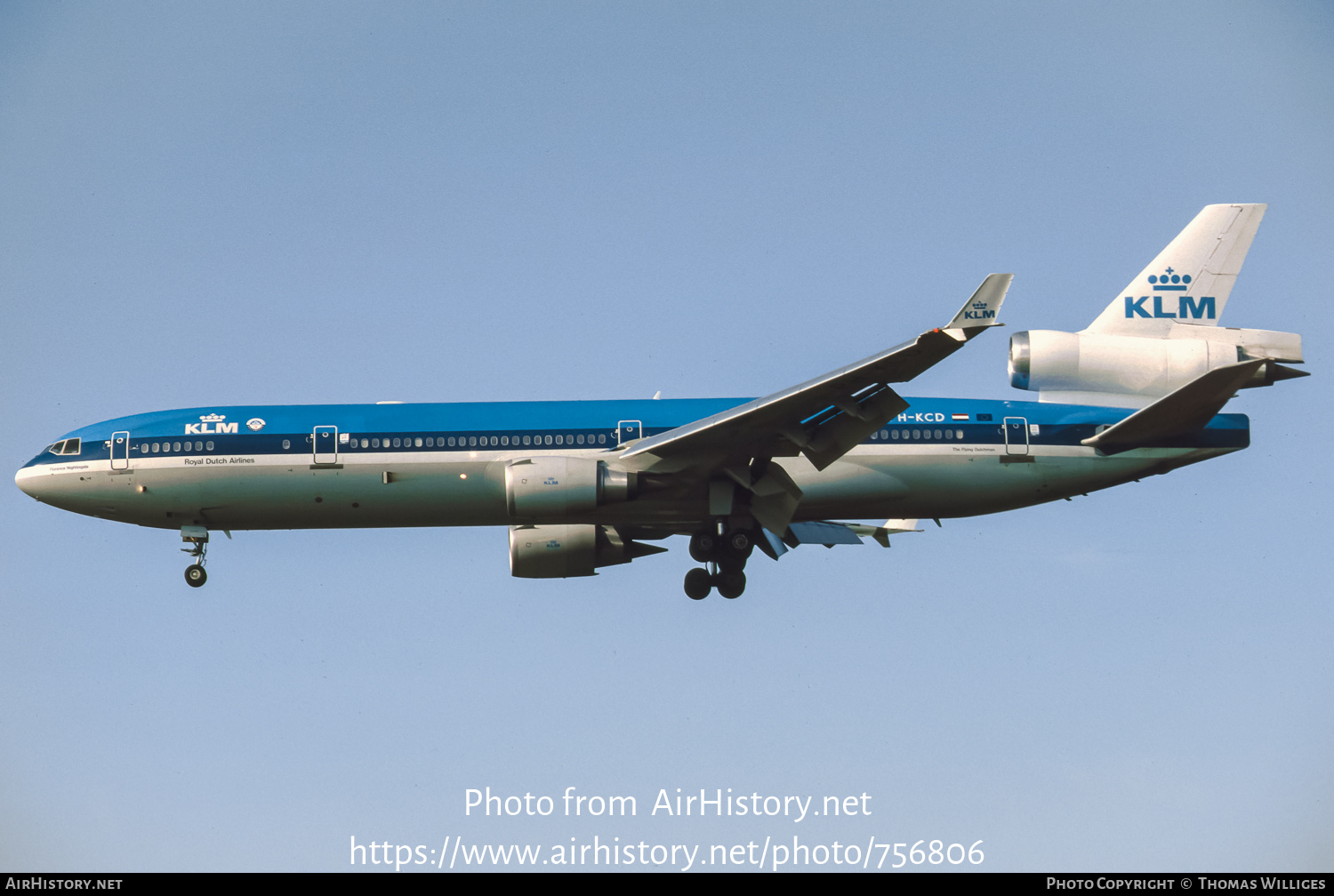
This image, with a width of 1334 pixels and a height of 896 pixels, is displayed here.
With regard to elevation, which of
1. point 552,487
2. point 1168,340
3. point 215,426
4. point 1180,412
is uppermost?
point 1168,340

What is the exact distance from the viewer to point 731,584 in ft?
105

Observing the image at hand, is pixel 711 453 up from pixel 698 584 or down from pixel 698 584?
up

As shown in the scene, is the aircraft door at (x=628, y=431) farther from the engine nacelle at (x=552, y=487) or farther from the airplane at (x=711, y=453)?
the engine nacelle at (x=552, y=487)

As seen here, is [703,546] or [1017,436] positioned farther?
[703,546]

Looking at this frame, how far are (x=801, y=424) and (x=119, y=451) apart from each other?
14.8 meters

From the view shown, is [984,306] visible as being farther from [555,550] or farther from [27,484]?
[27,484]

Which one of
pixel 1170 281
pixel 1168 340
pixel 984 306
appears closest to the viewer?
pixel 984 306

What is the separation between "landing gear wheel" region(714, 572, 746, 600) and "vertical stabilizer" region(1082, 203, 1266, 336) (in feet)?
30.6

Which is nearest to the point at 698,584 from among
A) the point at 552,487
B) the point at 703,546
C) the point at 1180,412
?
the point at 703,546

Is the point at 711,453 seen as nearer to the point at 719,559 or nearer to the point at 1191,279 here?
the point at 719,559

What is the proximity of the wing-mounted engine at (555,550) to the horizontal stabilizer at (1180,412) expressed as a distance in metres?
10.8

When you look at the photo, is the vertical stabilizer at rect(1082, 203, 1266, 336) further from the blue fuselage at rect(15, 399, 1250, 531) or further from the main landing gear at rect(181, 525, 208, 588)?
the main landing gear at rect(181, 525, 208, 588)

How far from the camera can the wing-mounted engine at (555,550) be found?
107ft

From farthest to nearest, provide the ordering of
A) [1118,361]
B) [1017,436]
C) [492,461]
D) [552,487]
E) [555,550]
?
[555,550] → [1017,436] → [1118,361] → [492,461] → [552,487]
